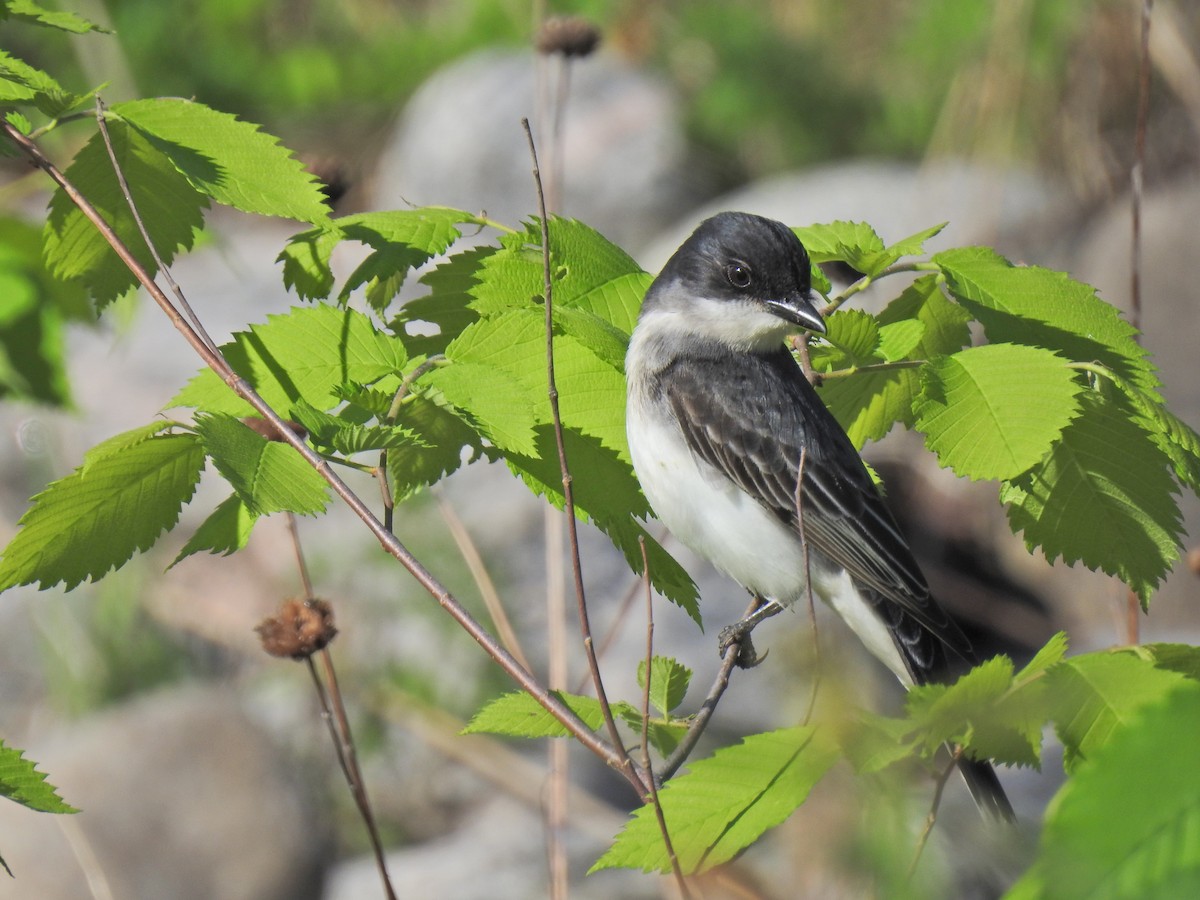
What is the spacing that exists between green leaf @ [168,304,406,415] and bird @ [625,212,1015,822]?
0.93 metres

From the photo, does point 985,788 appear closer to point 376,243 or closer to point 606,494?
point 606,494

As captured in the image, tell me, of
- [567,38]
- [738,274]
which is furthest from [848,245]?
[567,38]

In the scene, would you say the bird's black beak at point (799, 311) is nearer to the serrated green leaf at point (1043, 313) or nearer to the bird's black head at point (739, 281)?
the bird's black head at point (739, 281)

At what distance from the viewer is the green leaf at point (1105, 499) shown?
2.15 m

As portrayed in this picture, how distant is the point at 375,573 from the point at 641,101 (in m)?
5.80

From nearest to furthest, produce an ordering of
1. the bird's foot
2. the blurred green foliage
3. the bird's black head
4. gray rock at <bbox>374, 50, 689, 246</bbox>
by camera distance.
A: the bird's black head → the bird's foot → the blurred green foliage → gray rock at <bbox>374, 50, 689, 246</bbox>

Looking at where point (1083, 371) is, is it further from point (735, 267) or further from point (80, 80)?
point (80, 80)

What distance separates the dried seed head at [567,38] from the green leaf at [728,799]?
8.76 ft

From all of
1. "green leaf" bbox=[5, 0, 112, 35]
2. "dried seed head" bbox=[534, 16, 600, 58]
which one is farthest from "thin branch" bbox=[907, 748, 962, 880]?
"dried seed head" bbox=[534, 16, 600, 58]

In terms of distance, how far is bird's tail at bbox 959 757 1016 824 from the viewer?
263cm

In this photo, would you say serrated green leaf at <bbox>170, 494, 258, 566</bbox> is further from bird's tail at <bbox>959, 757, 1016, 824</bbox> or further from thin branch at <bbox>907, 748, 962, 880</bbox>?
bird's tail at <bbox>959, 757, 1016, 824</bbox>

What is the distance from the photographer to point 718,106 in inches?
474

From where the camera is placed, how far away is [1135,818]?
106 cm

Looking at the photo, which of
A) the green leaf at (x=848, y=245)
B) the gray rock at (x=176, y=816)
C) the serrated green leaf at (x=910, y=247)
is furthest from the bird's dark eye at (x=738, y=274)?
the gray rock at (x=176, y=816)
